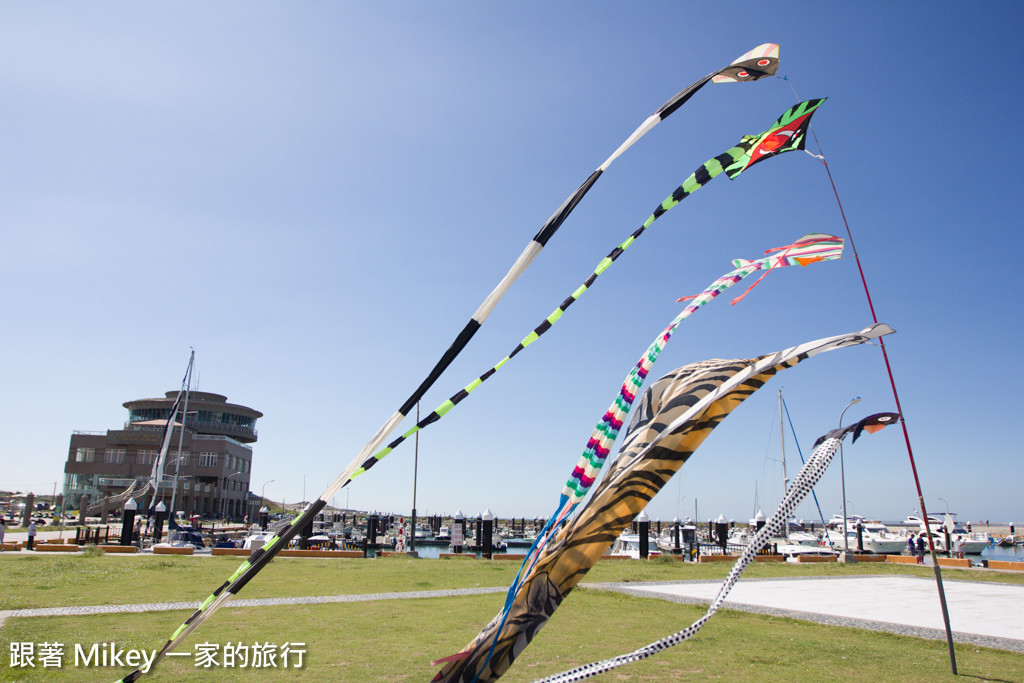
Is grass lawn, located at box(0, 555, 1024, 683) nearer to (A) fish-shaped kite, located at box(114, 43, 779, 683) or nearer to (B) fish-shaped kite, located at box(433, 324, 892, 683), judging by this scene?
(B) fish-shaped kite, located at box(433, 324, 892, 683)

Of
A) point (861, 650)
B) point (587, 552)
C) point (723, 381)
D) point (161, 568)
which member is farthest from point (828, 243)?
point (161, 568)

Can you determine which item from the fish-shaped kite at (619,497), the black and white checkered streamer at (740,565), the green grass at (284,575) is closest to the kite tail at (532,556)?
the fish-shaped kite at (619,497)

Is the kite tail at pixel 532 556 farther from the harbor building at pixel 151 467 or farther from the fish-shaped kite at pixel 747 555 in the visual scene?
the harbor building at pixel 151 467

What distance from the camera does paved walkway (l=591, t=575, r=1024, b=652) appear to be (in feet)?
40.0

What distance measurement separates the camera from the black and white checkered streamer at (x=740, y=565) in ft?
12.5

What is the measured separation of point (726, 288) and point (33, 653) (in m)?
9.95

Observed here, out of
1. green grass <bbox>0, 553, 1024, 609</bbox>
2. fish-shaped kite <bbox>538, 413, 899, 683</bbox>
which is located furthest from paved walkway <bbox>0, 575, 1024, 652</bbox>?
fish-shaped kite <bbox>538, 413, 899, 683</bbox>

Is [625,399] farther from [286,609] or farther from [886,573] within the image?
[886,573]

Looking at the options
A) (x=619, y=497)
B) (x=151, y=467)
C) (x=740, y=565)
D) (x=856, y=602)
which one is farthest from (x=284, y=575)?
(x=151, y=467)

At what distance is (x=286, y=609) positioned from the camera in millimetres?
12750

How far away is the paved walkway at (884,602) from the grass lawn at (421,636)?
1.05 metres

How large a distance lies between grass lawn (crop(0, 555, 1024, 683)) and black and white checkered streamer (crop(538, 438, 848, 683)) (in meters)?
4.72

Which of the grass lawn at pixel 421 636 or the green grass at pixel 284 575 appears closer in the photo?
the grass lawn at pixel 421 636

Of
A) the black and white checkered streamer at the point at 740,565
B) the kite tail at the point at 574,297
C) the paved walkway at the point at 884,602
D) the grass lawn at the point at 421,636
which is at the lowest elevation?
the paved walkway at the point at 884,602
